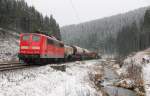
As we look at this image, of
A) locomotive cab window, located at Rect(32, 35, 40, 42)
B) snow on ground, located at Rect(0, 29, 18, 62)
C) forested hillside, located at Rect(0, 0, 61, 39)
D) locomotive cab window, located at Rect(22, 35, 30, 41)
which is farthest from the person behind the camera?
forested hillside, located at Rect(0, 0, 61, 39)

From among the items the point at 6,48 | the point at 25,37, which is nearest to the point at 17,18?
the point at 6,48

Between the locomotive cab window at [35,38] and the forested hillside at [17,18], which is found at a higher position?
the forested hillside at [17,18]

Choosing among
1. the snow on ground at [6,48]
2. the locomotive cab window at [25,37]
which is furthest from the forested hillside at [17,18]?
the locomotive cab window at [25,37]

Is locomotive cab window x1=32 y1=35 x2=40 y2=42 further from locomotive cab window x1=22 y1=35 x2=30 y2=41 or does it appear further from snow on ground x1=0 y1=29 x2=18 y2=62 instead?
snow on ground x1=0 y1=29 x2=18 y2=62

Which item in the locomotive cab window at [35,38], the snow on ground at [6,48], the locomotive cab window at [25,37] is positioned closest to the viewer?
the locomotive cab window at [35,38]

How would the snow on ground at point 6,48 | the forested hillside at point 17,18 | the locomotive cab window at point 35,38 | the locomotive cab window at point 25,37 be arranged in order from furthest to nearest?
the forested hillside at point 17,18 < the snow on ground at point 6,48 < the locomotive cab window at point 25,37 < the locomotive cab window at point 35,38

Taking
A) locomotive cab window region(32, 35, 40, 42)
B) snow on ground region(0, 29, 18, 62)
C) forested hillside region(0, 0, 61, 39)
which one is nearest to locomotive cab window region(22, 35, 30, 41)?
locomotive cab window region(32, 35, 40, 42)

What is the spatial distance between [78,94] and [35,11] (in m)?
102

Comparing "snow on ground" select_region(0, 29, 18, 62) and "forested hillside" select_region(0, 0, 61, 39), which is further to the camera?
"forested hillside" select_region(0, 0, 61, 39)

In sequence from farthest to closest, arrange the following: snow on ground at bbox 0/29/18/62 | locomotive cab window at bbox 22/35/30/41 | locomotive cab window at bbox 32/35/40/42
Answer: snow on ground at bbox 0/29/18/62, locomotive cab window at bbox 22/35/30/41, locomotive cab window at bbox 32/35/40/42

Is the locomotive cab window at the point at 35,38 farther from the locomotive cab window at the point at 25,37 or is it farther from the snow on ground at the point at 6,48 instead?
the snow on ground at the point at 6,48

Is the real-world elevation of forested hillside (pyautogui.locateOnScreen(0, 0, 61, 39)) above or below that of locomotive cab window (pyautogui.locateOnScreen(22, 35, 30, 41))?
above

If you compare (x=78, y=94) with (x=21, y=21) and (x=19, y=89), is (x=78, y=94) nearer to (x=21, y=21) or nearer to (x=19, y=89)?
(x=19, y=89)

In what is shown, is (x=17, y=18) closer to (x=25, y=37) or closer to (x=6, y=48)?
(x=6, y=48)
